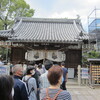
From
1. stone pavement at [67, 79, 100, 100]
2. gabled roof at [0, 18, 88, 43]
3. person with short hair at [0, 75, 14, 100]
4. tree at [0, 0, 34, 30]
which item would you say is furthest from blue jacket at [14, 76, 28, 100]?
tree at [0, 0, 34, 30]

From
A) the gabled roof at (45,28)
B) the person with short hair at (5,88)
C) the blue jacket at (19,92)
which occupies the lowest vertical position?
the blue jacket at (19,92)

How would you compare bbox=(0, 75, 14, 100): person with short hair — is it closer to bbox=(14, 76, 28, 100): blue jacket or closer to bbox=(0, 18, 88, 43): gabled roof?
bbox=(14, 76, 28, 100): blue jacket

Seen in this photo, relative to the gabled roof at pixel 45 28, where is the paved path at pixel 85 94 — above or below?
below

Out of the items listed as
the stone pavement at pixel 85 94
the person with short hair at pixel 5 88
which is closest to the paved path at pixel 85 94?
the stone pavement at pixel 85 94

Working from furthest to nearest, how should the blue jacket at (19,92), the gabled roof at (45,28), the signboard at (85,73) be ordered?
the gabled roof at (45,28)
the signboard at (85,73)
the blue jacket at (19,92)

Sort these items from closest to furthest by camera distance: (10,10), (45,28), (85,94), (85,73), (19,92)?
(19,92) < (85,94) < (85,73) < (45,28) < (10,10)

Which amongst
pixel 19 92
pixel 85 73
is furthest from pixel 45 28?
pixel 19 92

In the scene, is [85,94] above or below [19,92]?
below

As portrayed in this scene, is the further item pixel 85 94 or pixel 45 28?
pixel 45 28

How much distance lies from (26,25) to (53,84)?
17210mm

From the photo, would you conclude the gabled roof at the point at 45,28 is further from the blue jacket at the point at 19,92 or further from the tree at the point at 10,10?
the blue jacket at the point at 19,92

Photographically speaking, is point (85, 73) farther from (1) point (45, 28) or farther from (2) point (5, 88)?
(2) point (5, 88)

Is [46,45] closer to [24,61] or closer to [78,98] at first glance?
[24,61]

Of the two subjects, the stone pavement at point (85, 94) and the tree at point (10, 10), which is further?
the tree at point (10, 10)
